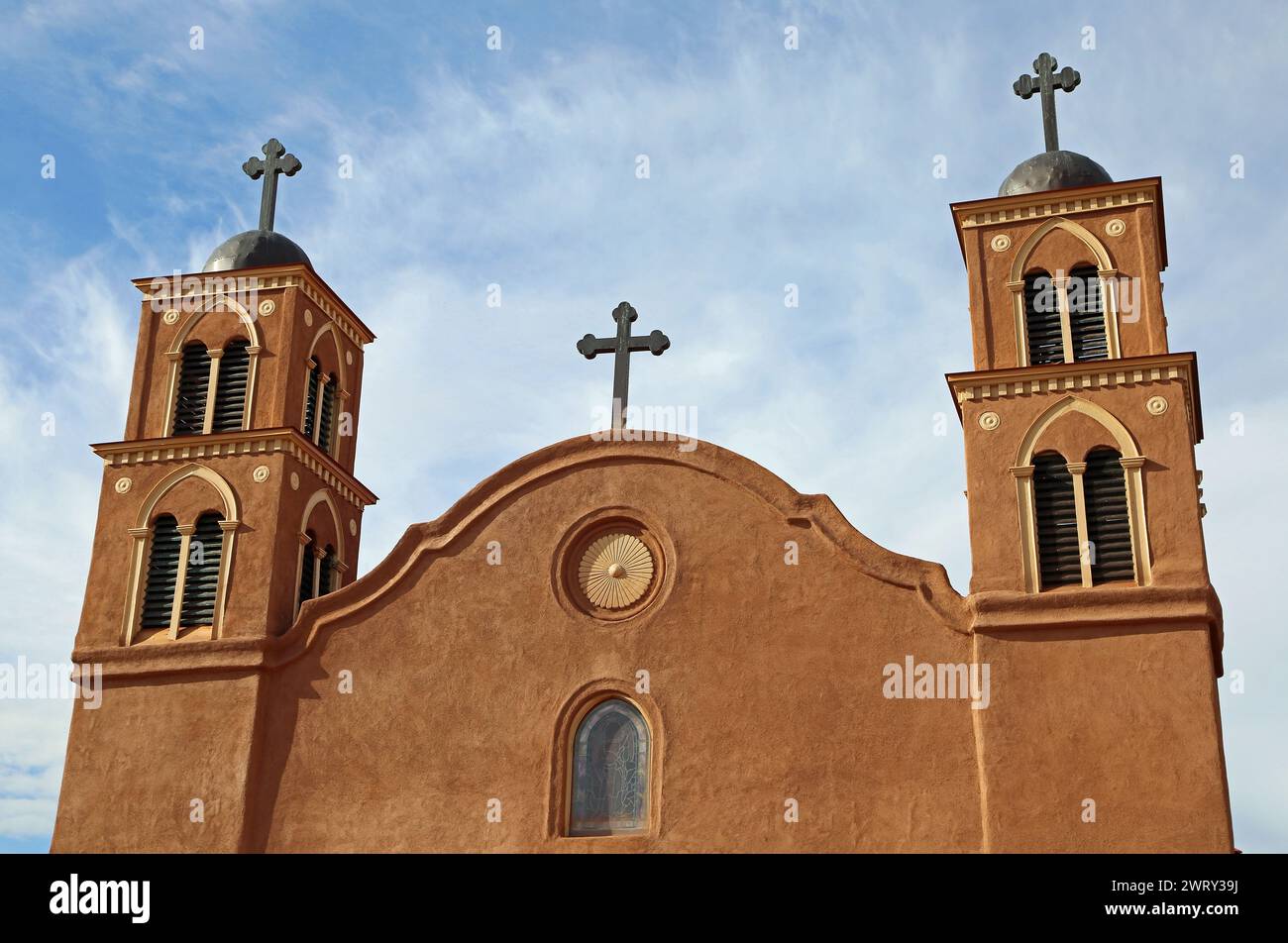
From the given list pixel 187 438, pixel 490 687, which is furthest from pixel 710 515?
pixel 187 438

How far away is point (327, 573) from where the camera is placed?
19.2 metres

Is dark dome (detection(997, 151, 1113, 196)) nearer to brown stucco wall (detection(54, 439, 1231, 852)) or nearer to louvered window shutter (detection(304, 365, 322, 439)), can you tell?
brown stucco wall (detection(54, 439, 1231, 852))

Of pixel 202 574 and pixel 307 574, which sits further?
pixel 307 574

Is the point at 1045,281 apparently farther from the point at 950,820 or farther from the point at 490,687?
the point at 490,687

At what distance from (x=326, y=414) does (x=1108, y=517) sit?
967 cm

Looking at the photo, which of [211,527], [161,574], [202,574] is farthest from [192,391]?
[202,574]

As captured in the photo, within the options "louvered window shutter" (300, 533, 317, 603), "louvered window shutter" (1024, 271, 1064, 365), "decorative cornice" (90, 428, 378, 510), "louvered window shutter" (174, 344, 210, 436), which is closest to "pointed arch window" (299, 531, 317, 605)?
"louvered window shutter" (300, 533, 317, 603)

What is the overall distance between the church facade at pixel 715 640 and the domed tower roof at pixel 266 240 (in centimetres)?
187

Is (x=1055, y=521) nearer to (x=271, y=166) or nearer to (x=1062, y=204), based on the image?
(x=1062, y=204)

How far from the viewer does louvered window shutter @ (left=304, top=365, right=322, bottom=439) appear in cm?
→ 1950

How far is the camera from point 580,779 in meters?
16.0
